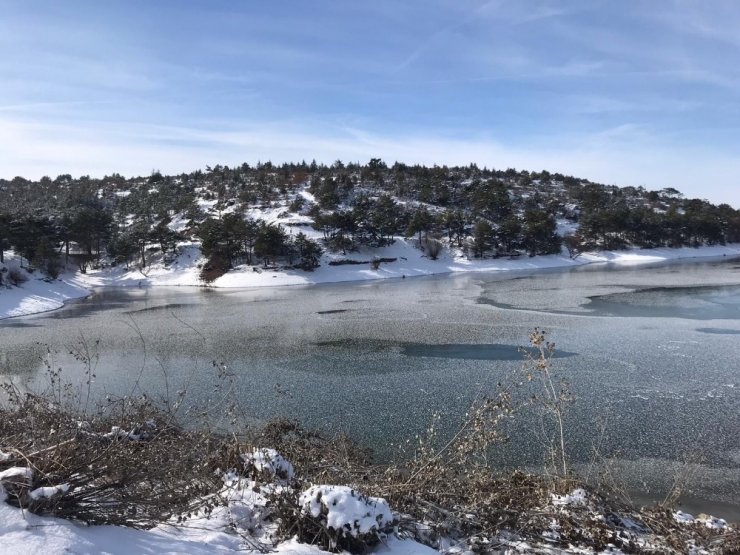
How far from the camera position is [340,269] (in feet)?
169

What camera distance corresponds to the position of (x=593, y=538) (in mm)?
4223

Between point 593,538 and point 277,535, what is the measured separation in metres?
2.50

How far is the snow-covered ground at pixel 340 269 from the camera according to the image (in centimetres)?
4666

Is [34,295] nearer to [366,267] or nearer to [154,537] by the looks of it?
[366,267]

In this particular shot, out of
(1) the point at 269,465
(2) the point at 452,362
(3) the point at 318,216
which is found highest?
(3) the point at 318,216

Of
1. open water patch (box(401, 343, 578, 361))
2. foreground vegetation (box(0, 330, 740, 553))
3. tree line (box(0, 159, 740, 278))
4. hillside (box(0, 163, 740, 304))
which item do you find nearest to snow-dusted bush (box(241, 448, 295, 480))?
foreground vegetation (box(0, 330, 740, 553))

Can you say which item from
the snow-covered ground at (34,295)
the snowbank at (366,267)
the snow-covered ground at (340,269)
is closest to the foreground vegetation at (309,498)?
the snow-covered ground at (34,295)

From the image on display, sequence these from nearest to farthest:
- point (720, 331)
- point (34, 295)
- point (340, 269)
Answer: point (720, 331) < point (34, 295) < point (340, 269)

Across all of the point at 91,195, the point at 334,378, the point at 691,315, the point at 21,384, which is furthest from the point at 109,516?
the point at 91,195

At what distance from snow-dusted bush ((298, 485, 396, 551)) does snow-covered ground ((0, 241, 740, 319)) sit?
129 feet

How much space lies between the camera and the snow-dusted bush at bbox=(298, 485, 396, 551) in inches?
143

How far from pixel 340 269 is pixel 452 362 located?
38.3 m

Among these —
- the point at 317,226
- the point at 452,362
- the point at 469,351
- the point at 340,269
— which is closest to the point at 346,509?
the point at 452,362

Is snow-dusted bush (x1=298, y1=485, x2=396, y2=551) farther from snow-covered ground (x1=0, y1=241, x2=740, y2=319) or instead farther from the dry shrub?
snow-covered ground (x1=0, y1=241, x2=740, y2=319)
